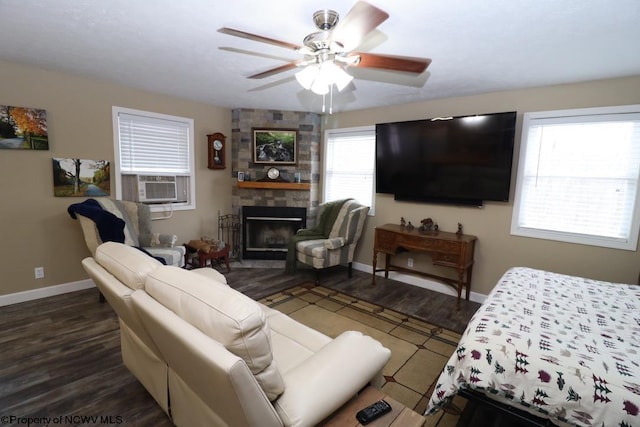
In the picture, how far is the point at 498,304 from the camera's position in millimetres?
1877

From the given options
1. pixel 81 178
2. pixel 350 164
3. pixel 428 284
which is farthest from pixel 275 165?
pixel 428 284

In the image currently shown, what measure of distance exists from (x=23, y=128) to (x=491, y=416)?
4650mm

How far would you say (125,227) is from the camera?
10.7ft

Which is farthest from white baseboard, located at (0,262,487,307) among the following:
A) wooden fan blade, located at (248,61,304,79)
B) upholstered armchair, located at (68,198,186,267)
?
wooden fan blade, located at (248,61,304,79)

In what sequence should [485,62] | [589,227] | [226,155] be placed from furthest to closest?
[226,155] → [589,227] → [485,62]

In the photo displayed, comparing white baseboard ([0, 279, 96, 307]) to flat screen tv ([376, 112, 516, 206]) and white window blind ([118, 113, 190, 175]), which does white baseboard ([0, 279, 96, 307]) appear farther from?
flat screen tv ([376, 112, 516, 206])

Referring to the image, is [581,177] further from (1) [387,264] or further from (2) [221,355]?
(2) [221,355]

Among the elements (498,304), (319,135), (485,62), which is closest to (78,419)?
(498,304)

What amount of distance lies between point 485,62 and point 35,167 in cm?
446

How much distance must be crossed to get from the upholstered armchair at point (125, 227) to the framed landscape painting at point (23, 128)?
0.76m

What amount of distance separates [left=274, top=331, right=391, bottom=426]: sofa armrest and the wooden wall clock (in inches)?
147

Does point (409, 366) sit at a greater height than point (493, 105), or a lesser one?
lesser

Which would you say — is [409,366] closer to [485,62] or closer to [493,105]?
[485,62]

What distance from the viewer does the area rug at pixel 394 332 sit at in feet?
6.62
